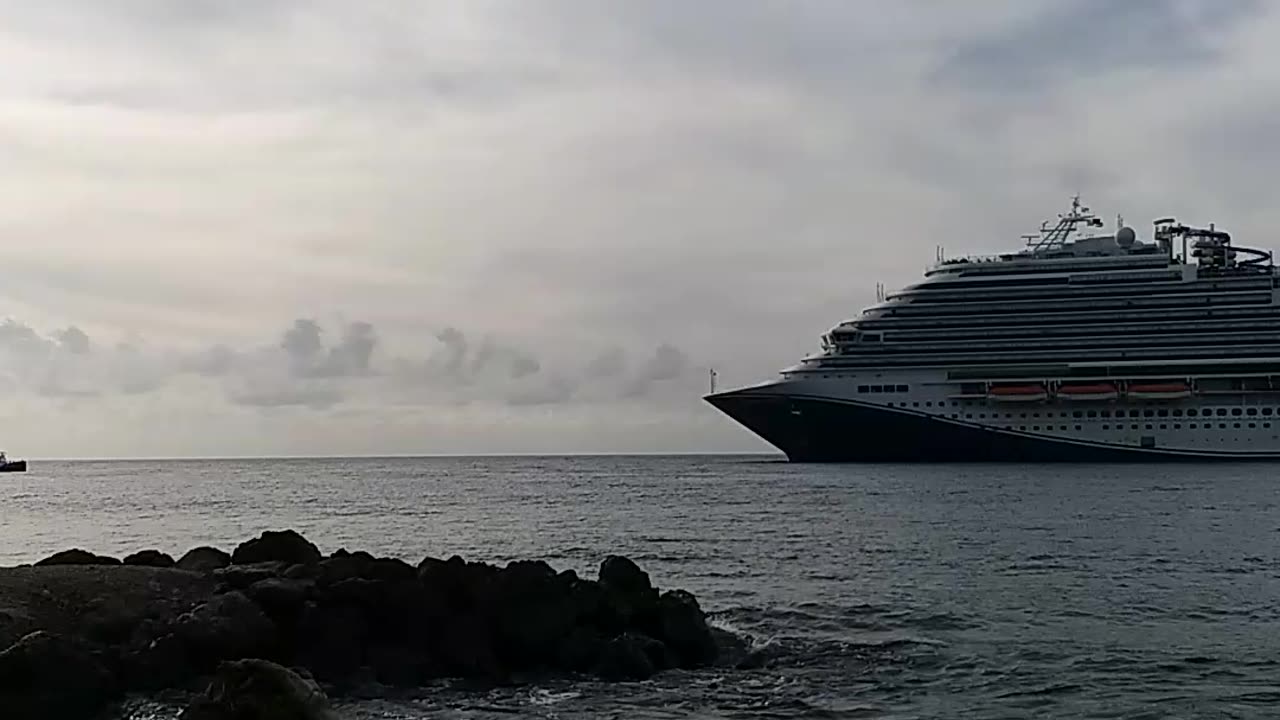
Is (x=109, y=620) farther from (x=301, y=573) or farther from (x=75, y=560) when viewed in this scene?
(x=75, y=560)

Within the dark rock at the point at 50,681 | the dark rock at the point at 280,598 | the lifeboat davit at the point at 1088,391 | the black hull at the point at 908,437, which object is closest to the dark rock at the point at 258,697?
the dark rock at the point at 50,681

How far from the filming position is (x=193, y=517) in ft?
161

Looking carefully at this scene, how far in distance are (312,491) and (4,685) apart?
63318 millimetres

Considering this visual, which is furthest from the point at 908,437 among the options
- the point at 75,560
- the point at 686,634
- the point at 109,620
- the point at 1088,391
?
the point at 109,620

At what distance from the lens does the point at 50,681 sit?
11805mm

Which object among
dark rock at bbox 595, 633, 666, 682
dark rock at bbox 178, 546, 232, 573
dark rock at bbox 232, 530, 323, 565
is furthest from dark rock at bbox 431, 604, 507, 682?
dark rock at bbox 178, 546, 232, 573

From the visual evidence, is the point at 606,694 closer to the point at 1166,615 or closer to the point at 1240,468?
the point at 1166,615

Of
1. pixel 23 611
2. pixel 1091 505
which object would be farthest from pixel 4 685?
pixel 1091 505

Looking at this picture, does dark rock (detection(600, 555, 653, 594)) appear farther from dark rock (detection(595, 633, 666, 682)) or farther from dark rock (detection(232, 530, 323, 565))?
dark rock (detection(232, 530, 323, 565))

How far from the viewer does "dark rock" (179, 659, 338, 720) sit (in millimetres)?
9562

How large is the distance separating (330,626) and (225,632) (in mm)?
1190

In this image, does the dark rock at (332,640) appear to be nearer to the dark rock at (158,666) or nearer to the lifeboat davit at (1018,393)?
the dark rock at (158,666)

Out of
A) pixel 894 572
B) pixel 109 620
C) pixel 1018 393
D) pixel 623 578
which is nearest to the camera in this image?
pixel 109 620

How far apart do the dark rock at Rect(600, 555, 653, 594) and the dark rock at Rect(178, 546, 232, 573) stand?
5.44 m
